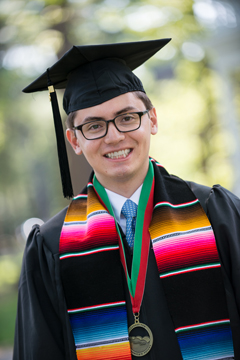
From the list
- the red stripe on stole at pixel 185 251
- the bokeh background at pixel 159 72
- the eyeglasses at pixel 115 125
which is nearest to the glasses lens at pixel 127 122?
the eyeglasses at pixel 115 125

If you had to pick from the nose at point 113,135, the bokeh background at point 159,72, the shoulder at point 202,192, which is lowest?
the shoulder at point 202,192

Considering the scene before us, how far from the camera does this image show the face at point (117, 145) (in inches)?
83.5

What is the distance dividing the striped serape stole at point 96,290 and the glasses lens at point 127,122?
1.65 feet

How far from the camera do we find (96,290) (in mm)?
2092

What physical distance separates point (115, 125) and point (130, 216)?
53 cm

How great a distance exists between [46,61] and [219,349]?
6128mm

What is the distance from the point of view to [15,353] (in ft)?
7.13

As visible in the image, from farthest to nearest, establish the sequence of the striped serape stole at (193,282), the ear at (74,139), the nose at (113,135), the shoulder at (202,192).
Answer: the ear at (74,139), the shoulder at (202,192), the nose at (113,135), the striped serape stole at (193,282)

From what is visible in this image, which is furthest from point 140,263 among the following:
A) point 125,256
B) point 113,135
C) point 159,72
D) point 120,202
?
point 159,72

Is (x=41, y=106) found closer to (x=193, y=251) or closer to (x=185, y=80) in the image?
(x=185, y=80)

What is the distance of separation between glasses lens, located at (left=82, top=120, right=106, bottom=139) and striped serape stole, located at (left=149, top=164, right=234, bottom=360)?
553 mm

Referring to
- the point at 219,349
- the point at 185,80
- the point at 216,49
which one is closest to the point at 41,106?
the point at 185,80

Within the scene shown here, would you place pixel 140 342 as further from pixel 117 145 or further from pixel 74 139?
pixel 74 139

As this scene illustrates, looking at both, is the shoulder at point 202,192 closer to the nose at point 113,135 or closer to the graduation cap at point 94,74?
the nose at point 113,135
